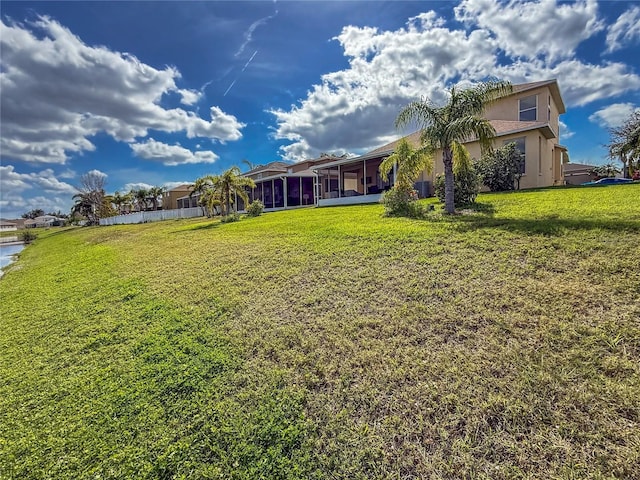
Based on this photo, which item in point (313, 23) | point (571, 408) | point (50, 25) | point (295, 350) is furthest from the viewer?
point (50, 25)

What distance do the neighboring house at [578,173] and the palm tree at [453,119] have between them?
2945cm

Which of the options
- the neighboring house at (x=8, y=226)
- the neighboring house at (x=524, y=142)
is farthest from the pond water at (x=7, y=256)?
the neighboring house at (x=8, y=226)

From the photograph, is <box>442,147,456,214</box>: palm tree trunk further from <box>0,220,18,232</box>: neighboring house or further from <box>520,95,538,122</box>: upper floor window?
<box>0,220,18,232</box>: neighboring house

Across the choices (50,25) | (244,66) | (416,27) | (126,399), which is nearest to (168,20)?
(244,66)

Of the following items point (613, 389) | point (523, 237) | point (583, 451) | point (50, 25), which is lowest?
point (583, 451)

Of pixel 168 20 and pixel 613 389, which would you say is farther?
pixel 168 20

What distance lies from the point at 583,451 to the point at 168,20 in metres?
16.5

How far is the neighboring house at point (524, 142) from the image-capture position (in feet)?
51.9

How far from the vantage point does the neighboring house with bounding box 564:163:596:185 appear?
31.8 m

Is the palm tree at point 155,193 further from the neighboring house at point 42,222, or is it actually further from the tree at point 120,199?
the neighboring house at point 42,222

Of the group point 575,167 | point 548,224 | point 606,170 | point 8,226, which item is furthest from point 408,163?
point 8,226

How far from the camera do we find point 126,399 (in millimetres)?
3822

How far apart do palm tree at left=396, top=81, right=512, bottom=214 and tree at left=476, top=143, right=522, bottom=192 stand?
5592 mm

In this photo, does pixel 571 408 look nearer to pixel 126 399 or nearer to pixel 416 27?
pixel 126 399
